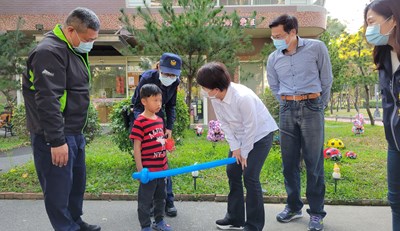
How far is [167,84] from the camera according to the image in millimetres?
3568

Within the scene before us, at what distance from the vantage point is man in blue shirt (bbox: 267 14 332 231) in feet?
11.0

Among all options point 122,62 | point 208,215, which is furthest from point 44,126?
point 122,62

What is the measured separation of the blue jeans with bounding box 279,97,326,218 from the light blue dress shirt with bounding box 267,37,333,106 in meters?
0.13

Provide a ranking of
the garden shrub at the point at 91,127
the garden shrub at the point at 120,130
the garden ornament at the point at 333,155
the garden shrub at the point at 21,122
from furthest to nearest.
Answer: the garden shrub at the point at 21,122 < the garden ornament at the point at 333,155 < the garden shrub at the point at 91,127 < the garden shrub at the point at 120,130

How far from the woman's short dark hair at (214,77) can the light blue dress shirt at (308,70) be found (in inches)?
34.3

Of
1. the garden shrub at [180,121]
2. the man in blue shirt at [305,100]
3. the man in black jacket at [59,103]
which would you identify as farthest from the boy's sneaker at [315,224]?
the garden shrub at [180,121]

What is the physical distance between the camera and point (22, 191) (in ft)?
15.4

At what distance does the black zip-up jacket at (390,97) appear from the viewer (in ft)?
7.70

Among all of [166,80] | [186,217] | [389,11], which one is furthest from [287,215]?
[389,11]

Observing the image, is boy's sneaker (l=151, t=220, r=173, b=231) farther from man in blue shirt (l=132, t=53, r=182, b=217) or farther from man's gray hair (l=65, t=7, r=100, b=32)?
man's gray hair (l=65, t=7, r=100, b=32)

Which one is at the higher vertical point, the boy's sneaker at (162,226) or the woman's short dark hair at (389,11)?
the woman's short dark hair at (389,11)

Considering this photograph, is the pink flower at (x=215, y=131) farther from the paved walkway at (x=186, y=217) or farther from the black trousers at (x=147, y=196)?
the black trousers at (x=147, y=196)

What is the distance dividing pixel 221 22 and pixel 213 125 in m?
3.58

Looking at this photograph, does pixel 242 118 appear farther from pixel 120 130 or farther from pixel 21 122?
pixel 21 122
